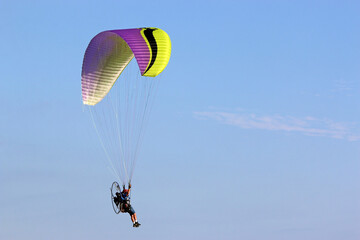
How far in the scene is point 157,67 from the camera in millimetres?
53688

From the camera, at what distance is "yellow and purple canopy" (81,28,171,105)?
5359 cm

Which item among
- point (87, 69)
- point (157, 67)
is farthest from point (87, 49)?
point (157, 67)

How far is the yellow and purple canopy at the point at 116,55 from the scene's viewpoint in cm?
5359

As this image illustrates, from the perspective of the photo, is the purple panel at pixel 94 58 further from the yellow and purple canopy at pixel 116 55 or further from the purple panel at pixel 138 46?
the purple panel at pixel 138 46

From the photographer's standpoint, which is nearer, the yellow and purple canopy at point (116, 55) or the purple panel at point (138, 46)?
the purple panel at point (138, 46)

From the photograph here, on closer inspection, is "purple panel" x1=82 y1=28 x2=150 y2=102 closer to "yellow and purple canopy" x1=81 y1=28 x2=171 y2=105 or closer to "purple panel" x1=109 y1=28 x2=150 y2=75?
"yellow and purple canopy" x1=81 y1=28 x2=171 y2=105

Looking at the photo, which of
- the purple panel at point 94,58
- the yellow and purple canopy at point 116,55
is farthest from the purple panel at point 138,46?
the purple panel at point 94,58

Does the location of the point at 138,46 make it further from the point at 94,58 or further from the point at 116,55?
the point at 94,58

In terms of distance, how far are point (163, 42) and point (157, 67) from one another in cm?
162

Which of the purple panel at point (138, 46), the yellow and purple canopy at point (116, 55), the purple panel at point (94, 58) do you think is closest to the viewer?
the purple panel at point (138, 46)

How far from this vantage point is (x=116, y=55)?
56.6 m

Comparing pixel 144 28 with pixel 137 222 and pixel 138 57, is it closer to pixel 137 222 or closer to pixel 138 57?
pixel 138 57

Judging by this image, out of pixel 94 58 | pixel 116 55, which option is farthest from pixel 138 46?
pixel 94 58

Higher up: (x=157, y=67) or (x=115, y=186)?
(x=157, y=67)
